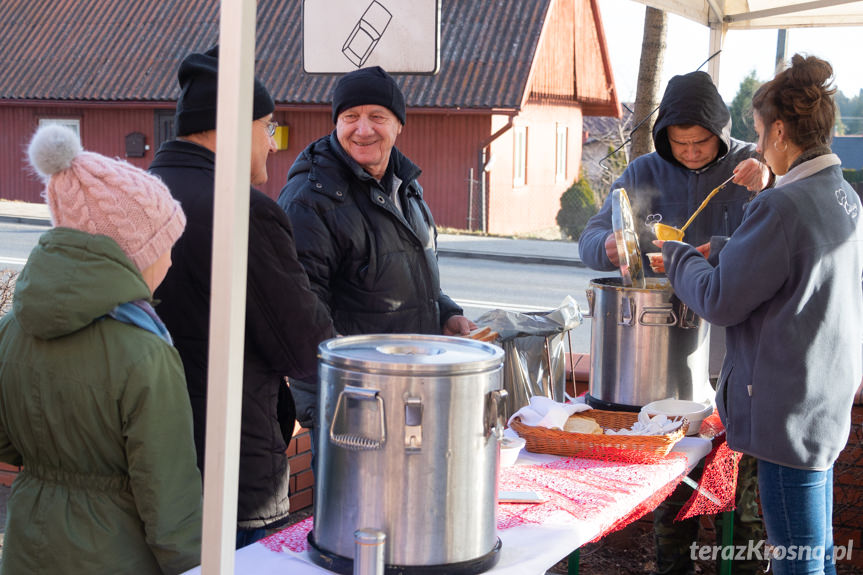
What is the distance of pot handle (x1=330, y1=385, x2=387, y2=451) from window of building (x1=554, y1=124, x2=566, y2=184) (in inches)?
787

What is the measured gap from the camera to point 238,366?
1369mm

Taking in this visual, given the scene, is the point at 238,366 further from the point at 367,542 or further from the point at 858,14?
the point at 858,14

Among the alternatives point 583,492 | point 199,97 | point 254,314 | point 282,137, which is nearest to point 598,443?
point 583,492

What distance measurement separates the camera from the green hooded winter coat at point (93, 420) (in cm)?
162

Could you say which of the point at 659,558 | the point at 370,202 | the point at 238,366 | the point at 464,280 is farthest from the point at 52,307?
the point at 464,280

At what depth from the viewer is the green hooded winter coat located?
1.62 meters

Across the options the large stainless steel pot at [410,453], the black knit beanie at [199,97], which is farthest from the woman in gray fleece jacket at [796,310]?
the black knit beanie at [199,97]

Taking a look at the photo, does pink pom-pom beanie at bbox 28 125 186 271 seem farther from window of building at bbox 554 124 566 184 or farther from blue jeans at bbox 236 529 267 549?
window of building at bbox 554 124 566 184

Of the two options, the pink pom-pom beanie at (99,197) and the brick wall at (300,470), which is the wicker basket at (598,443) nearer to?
the pink pom-pom beanie at (99,197)

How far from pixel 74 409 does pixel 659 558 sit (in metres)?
2.29

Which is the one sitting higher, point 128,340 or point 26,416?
point 128,340

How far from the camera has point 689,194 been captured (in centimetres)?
321

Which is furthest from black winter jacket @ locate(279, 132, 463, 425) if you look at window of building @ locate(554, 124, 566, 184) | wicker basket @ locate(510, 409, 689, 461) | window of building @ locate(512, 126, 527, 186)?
window of building @ locate(554, 124, 566, 184)

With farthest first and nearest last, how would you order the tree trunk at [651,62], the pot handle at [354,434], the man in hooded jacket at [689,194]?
the tree trunk at [651,62] → the man in hooded jacket at [689,194] → the pot handle at [354,434]
